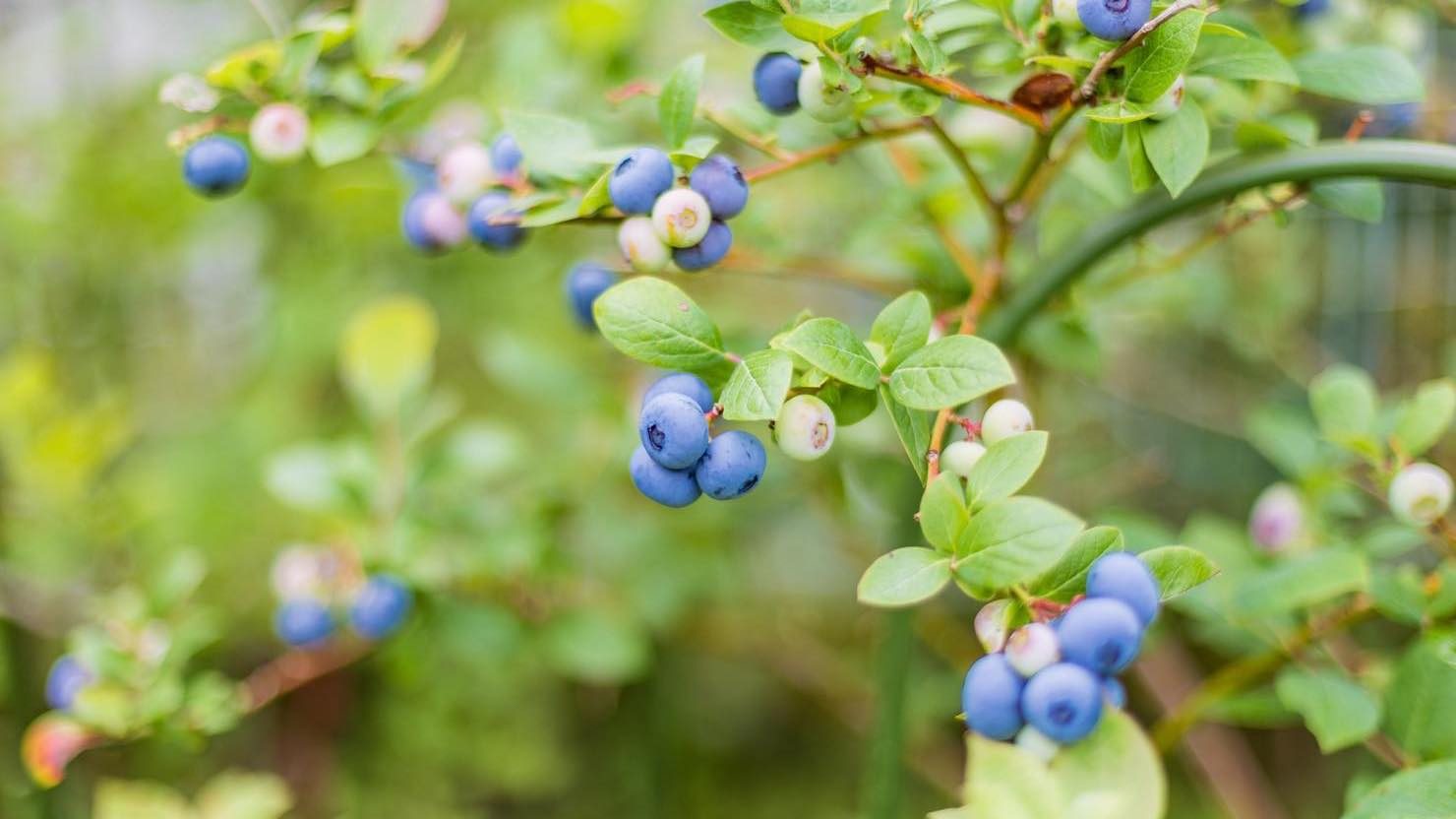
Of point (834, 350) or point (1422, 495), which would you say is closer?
point (834, 350)

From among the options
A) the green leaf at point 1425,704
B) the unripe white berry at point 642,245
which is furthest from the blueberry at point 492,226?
the green leaf at point 1425,704

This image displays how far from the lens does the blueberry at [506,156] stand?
70 cm

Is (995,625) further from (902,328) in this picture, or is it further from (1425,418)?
(1425,418)

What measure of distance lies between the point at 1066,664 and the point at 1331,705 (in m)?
0.35

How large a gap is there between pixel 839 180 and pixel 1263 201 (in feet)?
2.68

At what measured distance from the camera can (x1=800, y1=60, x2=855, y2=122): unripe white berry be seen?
1.92 feet

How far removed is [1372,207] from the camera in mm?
649

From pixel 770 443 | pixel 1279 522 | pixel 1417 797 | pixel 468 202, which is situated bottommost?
pixel 770 443

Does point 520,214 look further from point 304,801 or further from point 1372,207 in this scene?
point 304,801

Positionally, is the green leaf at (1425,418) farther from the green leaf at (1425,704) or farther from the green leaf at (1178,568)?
the green leaf at (1178,568)

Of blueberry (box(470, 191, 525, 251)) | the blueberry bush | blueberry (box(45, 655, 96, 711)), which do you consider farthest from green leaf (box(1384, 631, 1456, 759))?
blueberry (box(45, 655, 96, 711))

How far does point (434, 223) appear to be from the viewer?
747 mm

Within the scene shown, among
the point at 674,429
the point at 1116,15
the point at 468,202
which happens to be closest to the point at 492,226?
the point at 468,202

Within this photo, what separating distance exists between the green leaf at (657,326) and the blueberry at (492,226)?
0.47 feet
